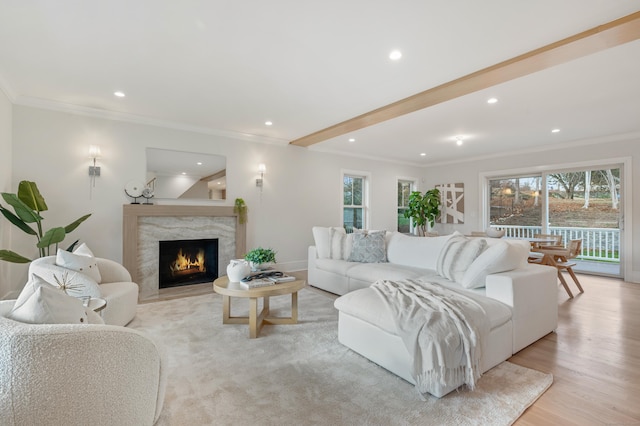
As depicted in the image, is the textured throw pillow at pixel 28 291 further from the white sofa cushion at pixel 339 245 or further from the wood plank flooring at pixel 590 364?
the white sofa cushion at pixel 339 245

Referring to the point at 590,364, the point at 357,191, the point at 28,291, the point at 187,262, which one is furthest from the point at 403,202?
the point at 28,291

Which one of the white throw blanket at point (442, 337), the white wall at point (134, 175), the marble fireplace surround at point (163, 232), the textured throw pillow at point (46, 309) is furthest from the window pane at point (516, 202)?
the textured throw pillow at point (46, 309)

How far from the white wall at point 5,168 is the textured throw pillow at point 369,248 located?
4.34 meters

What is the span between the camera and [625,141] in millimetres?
5195

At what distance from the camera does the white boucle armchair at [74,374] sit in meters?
1.00

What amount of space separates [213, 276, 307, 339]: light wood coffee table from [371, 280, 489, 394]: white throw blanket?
1.07m

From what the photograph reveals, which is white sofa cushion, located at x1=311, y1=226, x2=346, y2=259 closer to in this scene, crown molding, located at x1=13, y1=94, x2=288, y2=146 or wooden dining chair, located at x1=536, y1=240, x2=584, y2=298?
crown molding, located at x1=13, y1=94, x2=288, y2=146

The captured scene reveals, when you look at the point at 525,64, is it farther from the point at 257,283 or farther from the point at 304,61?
the point at 257,283

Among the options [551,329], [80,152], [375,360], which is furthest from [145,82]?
[551,329]

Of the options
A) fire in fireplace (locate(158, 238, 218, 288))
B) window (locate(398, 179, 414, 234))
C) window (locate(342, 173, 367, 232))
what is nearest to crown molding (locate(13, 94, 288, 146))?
fire in fireplace (locate(158, 238, 218, 288))

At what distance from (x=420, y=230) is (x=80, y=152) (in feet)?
25.1

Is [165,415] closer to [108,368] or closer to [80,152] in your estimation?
[108,368]

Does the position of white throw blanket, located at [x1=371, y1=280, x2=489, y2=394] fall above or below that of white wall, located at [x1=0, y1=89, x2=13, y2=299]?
below

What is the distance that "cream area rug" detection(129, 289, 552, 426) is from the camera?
1.62 m
